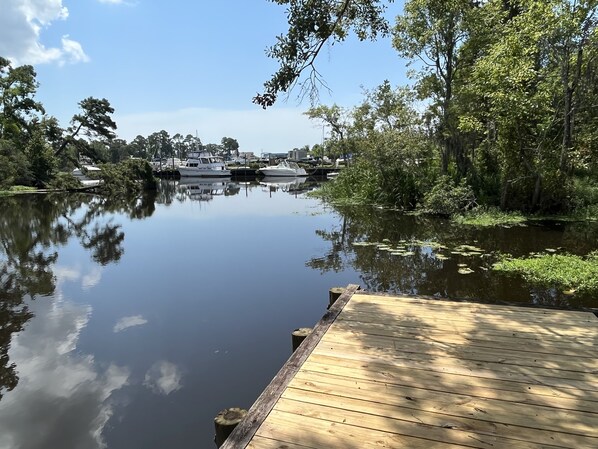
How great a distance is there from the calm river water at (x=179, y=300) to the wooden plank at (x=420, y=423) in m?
1.37

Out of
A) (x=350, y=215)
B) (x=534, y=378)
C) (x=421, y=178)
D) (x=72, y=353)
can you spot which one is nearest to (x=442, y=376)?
(x=534, y=378)

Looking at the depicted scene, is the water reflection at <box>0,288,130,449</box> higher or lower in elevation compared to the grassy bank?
lower

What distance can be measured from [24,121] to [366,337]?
44.9 metres

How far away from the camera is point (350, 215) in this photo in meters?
17.4

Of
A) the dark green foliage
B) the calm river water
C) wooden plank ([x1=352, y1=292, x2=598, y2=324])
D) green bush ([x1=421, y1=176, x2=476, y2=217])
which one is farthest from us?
the dark green foliage

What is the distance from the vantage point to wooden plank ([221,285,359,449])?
2.42 meters

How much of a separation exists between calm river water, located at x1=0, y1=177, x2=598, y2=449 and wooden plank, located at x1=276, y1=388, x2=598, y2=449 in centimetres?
137

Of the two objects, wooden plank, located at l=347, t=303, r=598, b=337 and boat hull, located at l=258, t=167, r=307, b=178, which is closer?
wooden plank, located at l=347, t=303, r=598, b=337

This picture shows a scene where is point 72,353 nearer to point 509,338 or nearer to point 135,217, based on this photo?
point 509,338

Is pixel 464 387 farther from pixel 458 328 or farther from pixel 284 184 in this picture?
pixel 284 184

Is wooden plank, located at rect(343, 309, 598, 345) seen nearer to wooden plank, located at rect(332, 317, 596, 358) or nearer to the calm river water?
wooden plank, located at rect(332, 317, 596, 358)

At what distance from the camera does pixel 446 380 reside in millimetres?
3012

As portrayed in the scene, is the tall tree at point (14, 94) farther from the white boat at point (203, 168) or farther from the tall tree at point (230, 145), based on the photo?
the tall tree at point (230, 145)

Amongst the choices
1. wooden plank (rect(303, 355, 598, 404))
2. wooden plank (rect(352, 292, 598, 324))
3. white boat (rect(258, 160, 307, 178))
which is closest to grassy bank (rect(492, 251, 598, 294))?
wooden plank (rect(352, 292, 598, 324))
